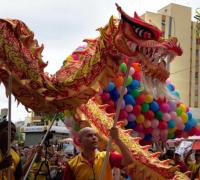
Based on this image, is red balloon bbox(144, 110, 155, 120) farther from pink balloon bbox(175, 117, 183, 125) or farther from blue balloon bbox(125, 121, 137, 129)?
pink balloon bbox(175, 117, 183, 125)

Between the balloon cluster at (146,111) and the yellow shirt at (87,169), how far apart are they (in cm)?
276

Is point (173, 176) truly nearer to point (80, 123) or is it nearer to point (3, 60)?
point (80, 123)

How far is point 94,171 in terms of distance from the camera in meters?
3.86

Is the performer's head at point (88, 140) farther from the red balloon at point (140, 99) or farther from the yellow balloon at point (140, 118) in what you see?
the yellow balloon at point (140, 118)

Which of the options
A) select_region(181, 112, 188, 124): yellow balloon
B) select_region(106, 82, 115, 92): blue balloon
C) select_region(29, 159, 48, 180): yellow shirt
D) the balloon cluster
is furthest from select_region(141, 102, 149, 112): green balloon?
select_region(29, 159, 48, 180): yellow shirt

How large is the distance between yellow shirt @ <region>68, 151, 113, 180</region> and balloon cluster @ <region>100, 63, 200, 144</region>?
2.76 m

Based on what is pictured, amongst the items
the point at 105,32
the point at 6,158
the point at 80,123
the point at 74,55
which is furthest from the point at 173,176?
the point at 105,32

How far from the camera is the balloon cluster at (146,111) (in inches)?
272

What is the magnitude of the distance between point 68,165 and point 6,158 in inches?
20.6

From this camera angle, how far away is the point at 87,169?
12.7 feet

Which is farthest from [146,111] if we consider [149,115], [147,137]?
[147,137]

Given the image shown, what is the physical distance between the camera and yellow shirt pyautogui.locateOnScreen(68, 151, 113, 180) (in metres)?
3.83

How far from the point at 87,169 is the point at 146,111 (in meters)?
3.56

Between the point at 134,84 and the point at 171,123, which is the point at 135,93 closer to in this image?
the point at 134,84
